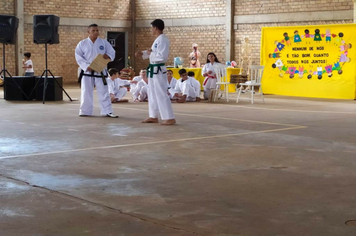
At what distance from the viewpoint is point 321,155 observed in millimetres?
5484

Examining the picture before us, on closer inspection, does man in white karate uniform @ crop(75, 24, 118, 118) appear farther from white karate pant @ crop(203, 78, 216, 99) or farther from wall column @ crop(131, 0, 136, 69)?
wall column @ crop(131, 0, 136, 69)

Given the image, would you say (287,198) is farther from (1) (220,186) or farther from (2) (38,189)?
(2) (38,189)

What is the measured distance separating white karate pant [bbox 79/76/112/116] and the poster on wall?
621cm

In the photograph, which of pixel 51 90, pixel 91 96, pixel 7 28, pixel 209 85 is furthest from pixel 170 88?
pixel 7 28

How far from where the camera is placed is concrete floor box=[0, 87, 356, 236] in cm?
320

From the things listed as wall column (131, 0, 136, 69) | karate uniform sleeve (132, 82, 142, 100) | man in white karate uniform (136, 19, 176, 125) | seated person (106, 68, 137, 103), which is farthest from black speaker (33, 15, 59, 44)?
wall column (131, 0, 136, 69)

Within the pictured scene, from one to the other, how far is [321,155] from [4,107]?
21.4 ft

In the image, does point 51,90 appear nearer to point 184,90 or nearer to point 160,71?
point 184,90

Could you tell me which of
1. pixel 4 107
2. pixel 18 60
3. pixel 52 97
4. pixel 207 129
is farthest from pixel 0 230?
pixel 18 60

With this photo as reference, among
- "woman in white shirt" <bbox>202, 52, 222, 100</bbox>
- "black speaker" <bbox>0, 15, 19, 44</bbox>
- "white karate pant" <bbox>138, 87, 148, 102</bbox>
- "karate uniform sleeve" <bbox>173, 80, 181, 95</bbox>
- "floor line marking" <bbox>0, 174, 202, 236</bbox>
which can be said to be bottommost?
→ "floor line marking" <bbox>0, 174, 202, 236</bbox>

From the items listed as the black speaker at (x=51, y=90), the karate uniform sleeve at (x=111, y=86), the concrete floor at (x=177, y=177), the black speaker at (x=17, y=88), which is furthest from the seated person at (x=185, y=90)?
the concrete floor at (x=177, y=177)

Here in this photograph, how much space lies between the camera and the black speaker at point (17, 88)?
1177cm

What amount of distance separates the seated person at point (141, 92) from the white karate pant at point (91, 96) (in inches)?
117

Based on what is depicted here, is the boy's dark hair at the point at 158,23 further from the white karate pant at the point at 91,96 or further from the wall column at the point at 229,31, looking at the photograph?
the wall column at the point at 229,31
